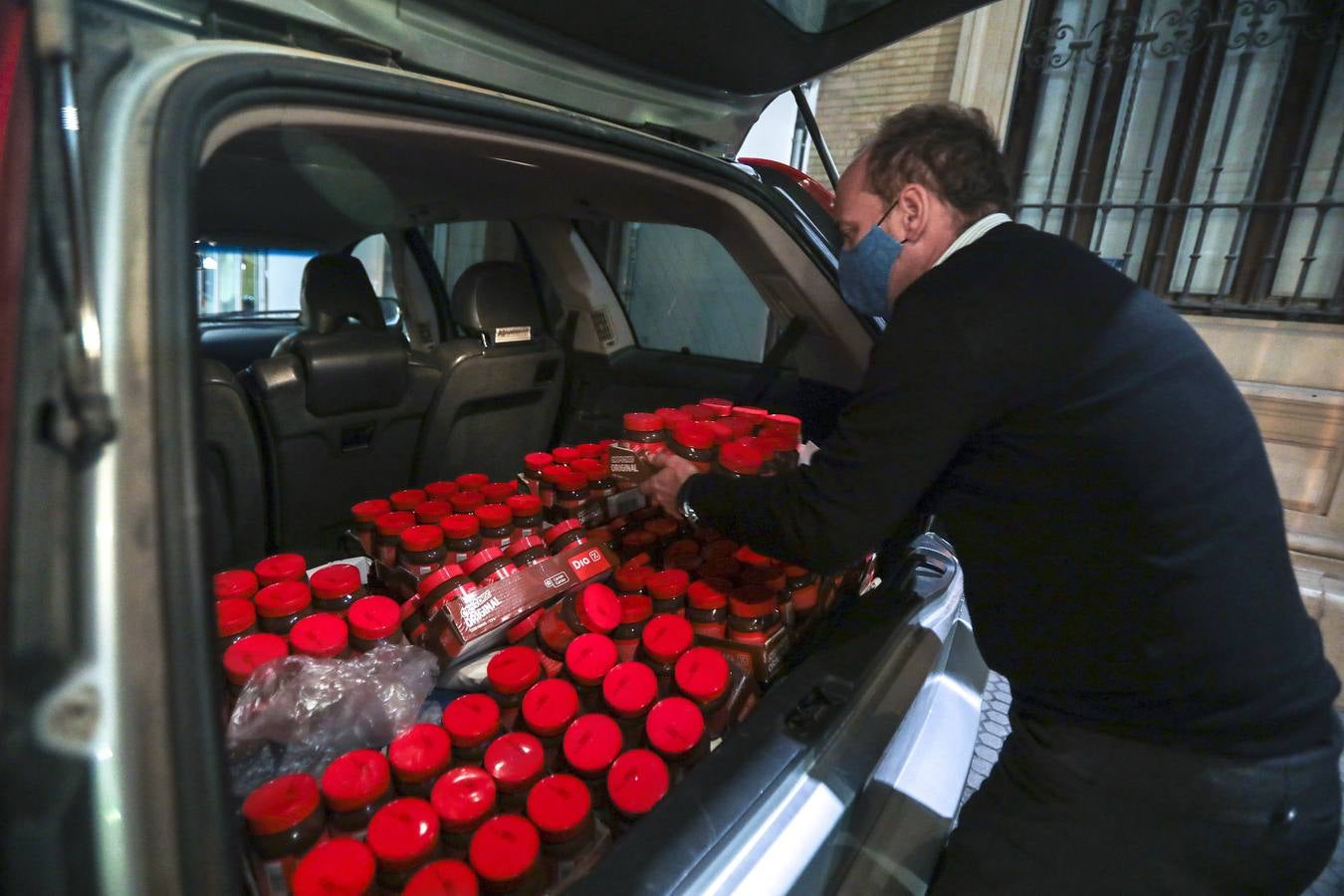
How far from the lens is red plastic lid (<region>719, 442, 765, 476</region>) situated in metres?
1.46

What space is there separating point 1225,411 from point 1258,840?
2.17 ft

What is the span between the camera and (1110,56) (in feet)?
13.7

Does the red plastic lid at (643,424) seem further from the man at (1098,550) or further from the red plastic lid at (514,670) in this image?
the red plastic lid at (514,670)

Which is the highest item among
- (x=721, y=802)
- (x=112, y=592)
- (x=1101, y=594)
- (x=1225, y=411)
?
(x=1225, y=411)

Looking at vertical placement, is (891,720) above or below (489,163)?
below

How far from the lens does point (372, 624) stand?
3.58ft

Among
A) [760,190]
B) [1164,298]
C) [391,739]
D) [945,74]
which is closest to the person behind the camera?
[391,739]

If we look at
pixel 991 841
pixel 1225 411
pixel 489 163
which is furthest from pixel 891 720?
pixel 489 163

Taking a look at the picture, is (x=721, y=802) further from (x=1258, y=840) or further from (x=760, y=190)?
(x=760, y=190)

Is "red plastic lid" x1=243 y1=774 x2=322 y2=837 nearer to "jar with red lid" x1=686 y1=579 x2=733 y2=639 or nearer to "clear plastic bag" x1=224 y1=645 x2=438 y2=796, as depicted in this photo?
"clear plastic bag" x1=224 y1=645 x2=438 y2=796

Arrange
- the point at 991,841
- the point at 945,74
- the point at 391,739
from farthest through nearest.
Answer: the point at 945,74, the point at 991,841, the point at 391,739

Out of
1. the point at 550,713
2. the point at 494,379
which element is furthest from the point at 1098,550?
the point at 494,379

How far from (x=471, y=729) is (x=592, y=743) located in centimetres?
17

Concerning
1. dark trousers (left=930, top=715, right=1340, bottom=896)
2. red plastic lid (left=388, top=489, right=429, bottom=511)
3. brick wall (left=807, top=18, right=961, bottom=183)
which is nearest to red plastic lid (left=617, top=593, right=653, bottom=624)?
red plastic lid (left=388, top=489, right=429, bottom=511)
